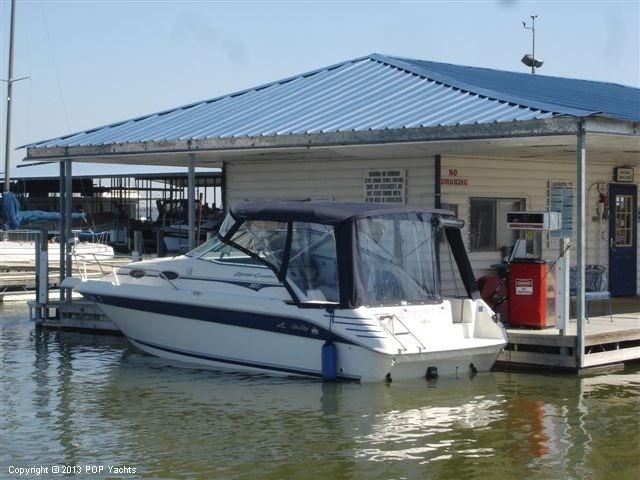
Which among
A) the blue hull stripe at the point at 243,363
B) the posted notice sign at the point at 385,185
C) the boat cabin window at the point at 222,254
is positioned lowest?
the blue hull stripe at the point at 243,363

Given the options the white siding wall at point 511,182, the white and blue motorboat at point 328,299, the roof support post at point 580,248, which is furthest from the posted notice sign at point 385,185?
the roof support post at point 580,248

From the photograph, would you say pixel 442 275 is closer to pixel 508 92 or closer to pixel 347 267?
pixel 347 267

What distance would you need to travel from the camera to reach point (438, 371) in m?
12.6

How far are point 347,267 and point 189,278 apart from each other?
8.35ft

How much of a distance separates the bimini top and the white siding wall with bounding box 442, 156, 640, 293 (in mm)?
2700

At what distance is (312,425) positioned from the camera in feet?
34.0

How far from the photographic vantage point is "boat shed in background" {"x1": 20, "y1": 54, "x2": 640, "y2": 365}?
13352mm

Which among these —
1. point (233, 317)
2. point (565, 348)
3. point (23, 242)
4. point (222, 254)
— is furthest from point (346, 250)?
point (23, 242)

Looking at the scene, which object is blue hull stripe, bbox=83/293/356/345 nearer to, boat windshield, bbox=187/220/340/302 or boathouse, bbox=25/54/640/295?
boat windshield, bbox=187/220/340/302

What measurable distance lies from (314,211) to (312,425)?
3.21 m

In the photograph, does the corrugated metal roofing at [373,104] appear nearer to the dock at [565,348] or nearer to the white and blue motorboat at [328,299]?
the white and blue motorboat at [328,299]

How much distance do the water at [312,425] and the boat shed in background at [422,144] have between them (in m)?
1.68

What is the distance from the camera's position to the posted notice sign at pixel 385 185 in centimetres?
1605

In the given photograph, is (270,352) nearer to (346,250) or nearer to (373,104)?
(346,250)
